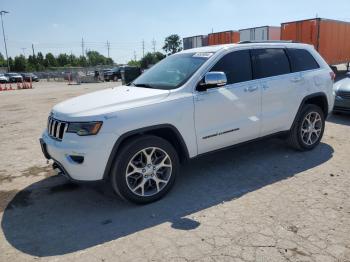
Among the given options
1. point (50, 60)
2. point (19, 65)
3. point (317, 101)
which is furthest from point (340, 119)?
point (50, 60)

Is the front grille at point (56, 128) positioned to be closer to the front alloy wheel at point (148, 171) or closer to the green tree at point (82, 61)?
the front alloy wheel at point (148, 171)

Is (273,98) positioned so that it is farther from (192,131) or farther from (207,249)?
(207,249)

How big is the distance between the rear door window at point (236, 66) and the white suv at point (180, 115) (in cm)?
1

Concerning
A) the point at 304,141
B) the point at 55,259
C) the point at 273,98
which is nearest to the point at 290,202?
the point at 273,98

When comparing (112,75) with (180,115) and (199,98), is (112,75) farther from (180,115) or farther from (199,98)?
(180,115)

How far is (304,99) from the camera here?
550 centimetres

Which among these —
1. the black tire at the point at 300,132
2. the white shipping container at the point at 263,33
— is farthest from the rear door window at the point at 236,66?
the white shipping container at the point at 263,33

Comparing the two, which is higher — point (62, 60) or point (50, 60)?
point (62, 60)

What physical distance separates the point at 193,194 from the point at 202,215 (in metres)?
0.59

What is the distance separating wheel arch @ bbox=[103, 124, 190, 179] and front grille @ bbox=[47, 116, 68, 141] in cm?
62

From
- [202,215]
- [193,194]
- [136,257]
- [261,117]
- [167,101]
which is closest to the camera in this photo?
[136,257]

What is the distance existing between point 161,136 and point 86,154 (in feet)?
3.29

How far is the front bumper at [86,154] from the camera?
3605 millimetres

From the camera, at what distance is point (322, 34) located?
16609 mm
